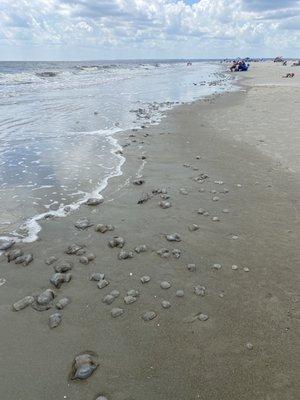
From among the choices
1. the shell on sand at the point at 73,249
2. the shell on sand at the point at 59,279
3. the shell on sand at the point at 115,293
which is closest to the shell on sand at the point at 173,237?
the shell on sand at the point at 73,249

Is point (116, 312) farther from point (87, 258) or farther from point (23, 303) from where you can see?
point (87, 258)

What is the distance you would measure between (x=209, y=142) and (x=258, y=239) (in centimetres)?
979

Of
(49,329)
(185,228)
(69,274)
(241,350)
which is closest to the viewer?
(241,350)

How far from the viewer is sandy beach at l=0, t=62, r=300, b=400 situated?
488cm

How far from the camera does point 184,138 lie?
60.7 feet

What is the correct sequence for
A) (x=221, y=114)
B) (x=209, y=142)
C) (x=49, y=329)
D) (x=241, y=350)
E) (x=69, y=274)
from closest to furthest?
(x=241, y=350) < (x=49, y=329) < (x=69, y=274) < (x=209, y=142) < (x=221, y=114)

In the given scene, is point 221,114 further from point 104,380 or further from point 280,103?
point 104,380

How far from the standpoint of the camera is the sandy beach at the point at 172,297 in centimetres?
488

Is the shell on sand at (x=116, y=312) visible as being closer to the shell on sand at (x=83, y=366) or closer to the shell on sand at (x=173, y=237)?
the shell on sand at (x=83, y=366)

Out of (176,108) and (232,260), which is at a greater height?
(232,260)

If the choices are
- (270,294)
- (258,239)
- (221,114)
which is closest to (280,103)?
(221,114)

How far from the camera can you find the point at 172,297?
21.3ft

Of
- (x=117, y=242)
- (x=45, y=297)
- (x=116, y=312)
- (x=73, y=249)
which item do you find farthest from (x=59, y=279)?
(x=117, y=242)

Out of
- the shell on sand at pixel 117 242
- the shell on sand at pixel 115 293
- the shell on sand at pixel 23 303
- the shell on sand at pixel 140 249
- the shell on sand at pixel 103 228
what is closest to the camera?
the shell on sand at pixel 23 303
